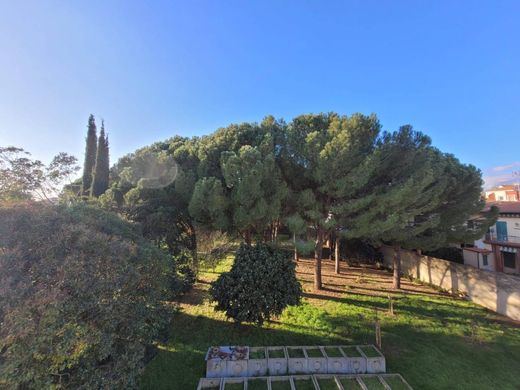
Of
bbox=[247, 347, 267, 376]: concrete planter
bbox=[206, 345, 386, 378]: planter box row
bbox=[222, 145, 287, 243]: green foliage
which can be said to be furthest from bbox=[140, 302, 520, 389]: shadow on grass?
bbox=[222, 145, 287, 243]: green foliage

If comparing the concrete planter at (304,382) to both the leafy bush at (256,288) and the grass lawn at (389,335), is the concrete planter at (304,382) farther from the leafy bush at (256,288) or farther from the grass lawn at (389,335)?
the leafy bush at (256,288)

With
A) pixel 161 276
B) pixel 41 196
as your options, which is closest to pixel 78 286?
pixel 161 276

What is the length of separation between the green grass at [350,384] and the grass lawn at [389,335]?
4.90 ft

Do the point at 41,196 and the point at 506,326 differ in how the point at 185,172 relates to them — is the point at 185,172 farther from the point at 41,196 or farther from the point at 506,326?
the point at 506,326

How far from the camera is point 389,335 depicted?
9.14 metres

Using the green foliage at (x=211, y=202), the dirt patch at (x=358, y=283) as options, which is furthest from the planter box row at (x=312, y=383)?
the dirt patch at (x=358, y=283)

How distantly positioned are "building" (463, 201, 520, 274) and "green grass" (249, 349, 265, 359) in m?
14.7

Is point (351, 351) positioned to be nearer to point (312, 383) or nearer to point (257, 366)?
Result: point (312, 383)

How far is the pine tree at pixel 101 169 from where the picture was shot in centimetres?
1499

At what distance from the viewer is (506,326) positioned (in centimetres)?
1011

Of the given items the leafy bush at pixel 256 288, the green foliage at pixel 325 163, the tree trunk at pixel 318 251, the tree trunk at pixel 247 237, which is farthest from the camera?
the tree trunk at pixel 318 251

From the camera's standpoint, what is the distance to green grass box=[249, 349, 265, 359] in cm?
703

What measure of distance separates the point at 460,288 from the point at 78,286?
52.8ft

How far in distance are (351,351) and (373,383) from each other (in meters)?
1.13
